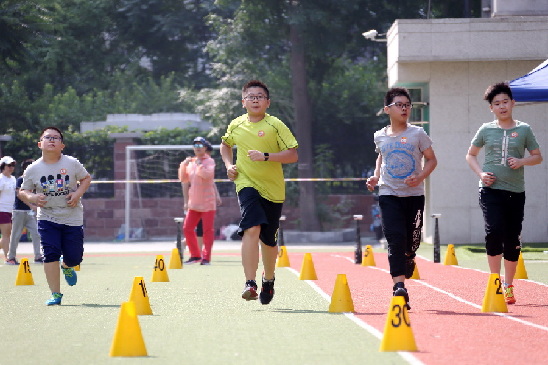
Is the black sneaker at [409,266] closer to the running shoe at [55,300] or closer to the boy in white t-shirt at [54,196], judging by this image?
the boy in white t-shirt at [54,196]

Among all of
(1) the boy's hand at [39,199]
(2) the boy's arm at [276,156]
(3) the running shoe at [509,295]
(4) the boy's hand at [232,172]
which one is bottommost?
(3) the running shoe at [509,295]

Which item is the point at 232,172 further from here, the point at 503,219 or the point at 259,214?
the point at 503,219

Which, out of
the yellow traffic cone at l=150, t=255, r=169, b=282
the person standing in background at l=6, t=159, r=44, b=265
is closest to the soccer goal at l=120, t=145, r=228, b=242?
the person standing in background at l=6, t=159, r=44, b=265

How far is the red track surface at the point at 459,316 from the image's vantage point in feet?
25.5

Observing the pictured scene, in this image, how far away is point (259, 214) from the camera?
11.2 meters

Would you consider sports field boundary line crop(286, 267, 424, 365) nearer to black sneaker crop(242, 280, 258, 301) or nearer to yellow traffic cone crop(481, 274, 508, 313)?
black sneaker crop(242, 280, 258, 301)

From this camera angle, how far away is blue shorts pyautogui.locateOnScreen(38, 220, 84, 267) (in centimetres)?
1203

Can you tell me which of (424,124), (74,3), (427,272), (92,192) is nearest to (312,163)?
(92,192)

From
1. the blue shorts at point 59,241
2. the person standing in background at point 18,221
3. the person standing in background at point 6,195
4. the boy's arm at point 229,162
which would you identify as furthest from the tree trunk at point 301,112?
the boy's arm at point 229,162

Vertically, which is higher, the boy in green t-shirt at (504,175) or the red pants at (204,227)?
the boy in green t-shirt at (504,175)

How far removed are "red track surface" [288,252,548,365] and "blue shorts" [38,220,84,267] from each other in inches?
106

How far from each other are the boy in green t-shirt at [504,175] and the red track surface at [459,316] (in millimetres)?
574

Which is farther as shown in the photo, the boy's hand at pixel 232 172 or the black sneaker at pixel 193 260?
the black sneaker at pixel 193 260

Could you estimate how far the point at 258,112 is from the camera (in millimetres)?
11391
